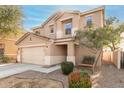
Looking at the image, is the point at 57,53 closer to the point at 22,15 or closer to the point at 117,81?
the point at 22,15

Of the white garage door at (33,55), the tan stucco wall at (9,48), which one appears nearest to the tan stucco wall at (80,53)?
the white garage door at (33,55)

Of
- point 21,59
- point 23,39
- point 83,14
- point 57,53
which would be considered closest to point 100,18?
point 83,14

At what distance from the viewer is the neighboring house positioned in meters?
12.9

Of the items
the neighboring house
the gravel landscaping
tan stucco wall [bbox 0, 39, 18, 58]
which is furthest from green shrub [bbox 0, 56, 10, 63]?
the gravel landscaping

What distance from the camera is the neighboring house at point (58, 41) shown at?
507 inches

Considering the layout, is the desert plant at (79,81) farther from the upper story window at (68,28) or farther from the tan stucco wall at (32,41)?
the upper story window at (68,28)

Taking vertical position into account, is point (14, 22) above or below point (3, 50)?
above

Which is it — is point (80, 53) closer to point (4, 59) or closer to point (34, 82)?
point (34, 82)

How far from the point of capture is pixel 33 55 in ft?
50.3

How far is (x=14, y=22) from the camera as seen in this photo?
46.8 feet

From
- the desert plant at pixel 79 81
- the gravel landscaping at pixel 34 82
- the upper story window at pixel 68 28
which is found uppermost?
the upper story window at pixel 68 28

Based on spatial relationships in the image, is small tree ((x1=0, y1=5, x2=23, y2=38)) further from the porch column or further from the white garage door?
the porch column

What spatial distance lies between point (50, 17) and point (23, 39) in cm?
454

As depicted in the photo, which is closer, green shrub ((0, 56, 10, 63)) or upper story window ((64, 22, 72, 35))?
upper story window ((64, 22, 72, 35))
